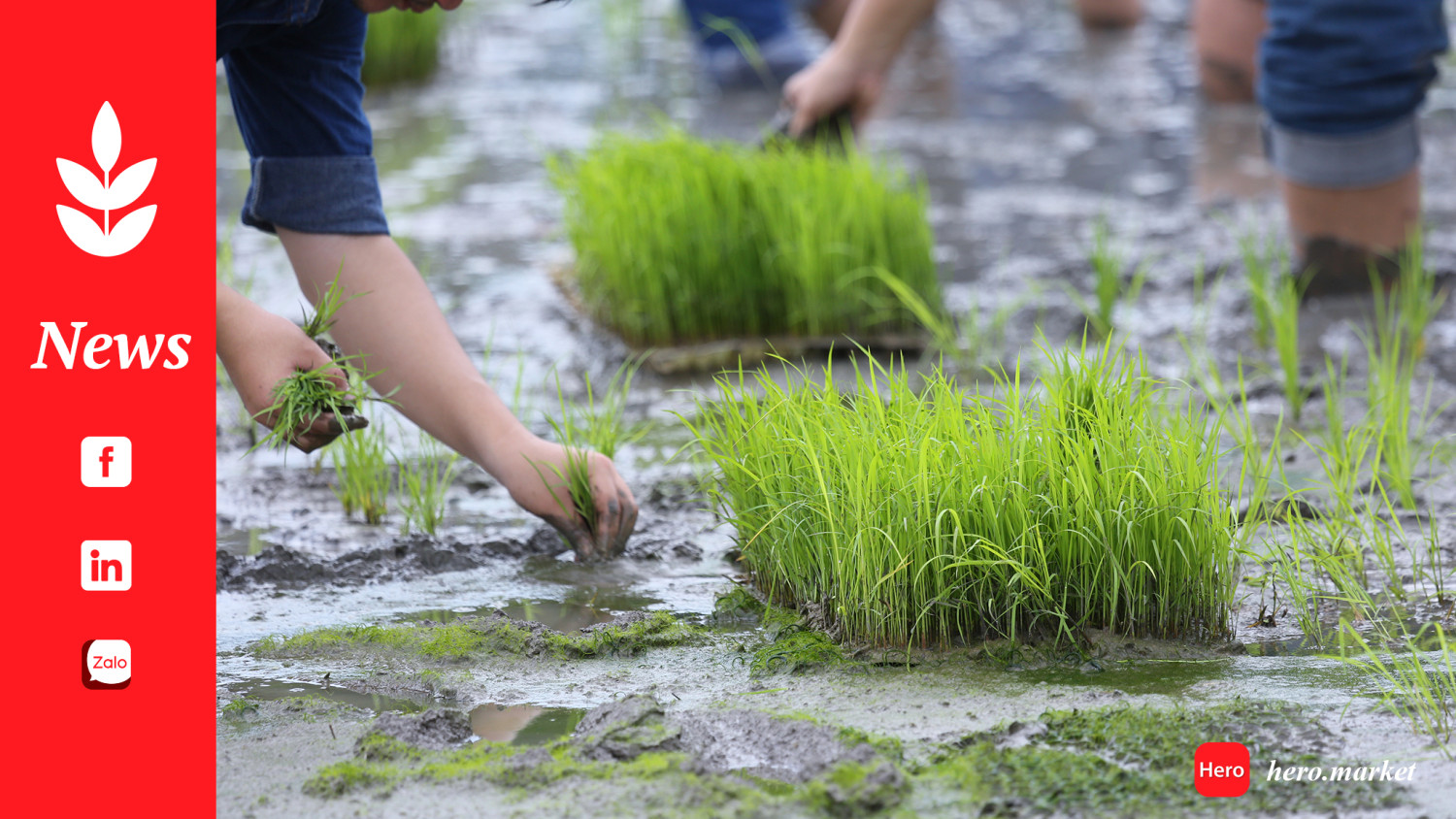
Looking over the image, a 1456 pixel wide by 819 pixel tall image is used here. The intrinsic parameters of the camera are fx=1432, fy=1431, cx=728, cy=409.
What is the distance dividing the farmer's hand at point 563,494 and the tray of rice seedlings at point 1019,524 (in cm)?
36

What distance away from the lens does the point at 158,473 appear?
4.61 ft

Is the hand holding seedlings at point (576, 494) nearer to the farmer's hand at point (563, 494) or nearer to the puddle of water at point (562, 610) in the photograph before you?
the farmer's hand at point (563, 494)

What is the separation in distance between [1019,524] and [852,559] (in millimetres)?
200

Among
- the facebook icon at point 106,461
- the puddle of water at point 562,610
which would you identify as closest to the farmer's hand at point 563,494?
the puddle of water at point 562,610

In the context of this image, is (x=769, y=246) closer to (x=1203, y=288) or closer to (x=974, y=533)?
(x=1203, y=288)

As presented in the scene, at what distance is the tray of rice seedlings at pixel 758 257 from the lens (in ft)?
9.99

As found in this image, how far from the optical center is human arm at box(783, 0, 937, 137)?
3.32m

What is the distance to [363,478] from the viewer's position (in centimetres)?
225

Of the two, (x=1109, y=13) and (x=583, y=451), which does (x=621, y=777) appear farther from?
(x=1109, y=13)

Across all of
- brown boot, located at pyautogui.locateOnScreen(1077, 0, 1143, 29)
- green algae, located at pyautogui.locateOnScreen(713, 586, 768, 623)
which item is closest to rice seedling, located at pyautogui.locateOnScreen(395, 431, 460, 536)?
green algae, located at pyautogui.locateOnScreen(713, 586, 768, 623)

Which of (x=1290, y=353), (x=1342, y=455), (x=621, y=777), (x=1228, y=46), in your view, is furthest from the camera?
(x=1228, y=46)

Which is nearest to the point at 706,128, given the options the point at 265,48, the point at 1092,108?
the point at 1092,108

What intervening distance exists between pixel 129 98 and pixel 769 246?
5.89ft

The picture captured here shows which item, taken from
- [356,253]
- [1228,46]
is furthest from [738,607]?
[1228,46]
